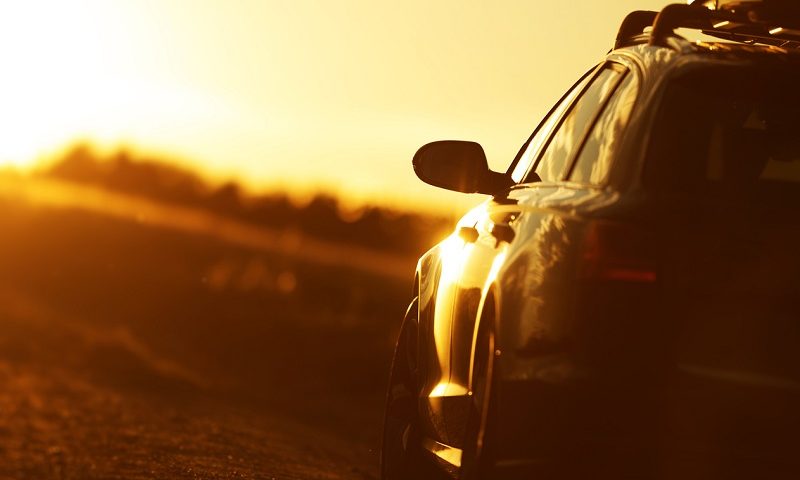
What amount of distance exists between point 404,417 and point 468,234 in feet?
3.62

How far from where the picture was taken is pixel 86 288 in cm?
3912

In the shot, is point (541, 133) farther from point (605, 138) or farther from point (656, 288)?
point (656, 288)

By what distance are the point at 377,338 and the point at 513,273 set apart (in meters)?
23.6

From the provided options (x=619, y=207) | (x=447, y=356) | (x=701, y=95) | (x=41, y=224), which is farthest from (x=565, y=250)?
(x=41, y=224)

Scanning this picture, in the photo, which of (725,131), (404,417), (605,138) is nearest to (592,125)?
(605,138)

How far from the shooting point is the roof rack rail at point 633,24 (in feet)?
24.9

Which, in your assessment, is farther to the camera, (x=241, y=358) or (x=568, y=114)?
(x=241, y=358)

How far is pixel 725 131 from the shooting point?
234 inches

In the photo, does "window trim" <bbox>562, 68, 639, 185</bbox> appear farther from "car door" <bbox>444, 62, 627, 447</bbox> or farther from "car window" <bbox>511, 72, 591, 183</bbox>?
"car window" <bbox>511, 72, 591, 183</bbox>

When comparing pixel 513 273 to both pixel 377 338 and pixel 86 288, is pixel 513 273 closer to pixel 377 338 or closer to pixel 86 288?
pixel 377 338

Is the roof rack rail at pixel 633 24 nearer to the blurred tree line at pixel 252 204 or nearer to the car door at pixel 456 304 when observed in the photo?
the car door at pixel 456 304

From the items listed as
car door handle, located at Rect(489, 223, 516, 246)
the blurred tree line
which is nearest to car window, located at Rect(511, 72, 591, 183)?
car door handle, located at Rect(489, 223, 516, 246)

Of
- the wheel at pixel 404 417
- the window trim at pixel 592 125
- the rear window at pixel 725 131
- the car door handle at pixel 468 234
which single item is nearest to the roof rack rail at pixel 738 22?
the window trim at pixel 592 125

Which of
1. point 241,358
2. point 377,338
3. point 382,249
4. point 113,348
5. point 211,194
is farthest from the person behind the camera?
point 211,194
